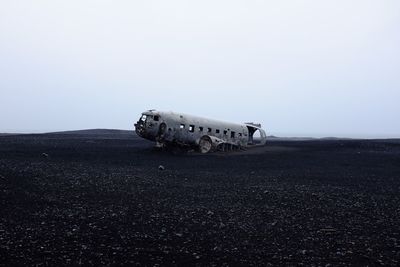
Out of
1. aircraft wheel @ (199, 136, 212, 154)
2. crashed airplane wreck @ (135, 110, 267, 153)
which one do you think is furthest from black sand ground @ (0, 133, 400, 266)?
aircraft wheel @ (199, 136, 212, 154)

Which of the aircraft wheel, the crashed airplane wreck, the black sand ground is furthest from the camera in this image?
the aircraft wheel

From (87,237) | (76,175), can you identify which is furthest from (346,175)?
(87,237)

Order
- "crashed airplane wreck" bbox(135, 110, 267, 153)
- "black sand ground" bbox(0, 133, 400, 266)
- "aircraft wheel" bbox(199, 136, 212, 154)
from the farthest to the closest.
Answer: "aircraft wheel" bbox(199, 136, 212, 154)
"crashed airplane wreck" bbox(135, 110, 267, 153)
"black sand ground" bbox(0, 133, 400, 266)

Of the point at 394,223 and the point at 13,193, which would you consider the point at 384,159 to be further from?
the point at 13,193

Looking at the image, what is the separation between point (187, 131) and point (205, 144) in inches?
95.9

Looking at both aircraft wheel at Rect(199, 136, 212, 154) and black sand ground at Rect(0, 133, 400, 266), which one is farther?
aircraft wheel at Rect(199, 136, 212, 154)

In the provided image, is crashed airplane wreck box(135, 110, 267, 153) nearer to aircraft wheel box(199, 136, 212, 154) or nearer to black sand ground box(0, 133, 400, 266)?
aircraft wheel box(199, 136, 212, 154)

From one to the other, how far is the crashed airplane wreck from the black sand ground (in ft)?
36.0

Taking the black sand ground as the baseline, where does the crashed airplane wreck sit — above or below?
above

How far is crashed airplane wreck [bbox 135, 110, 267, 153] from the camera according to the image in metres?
33.5

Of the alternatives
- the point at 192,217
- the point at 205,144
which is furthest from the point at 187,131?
the point at 192,217

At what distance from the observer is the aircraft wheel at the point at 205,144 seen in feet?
117

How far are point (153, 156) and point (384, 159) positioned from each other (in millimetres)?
19767

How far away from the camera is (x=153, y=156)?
31.2m
